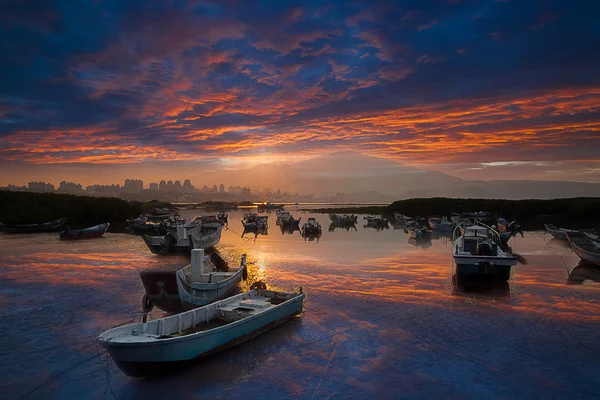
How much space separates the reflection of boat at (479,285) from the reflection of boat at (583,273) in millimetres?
4888

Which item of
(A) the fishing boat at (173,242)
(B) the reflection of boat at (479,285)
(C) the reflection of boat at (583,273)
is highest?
(A) the fishing boat at (173,242)

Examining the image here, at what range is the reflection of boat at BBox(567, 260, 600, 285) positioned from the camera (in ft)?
88.8

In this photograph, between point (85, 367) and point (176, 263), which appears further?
point (176, 263)

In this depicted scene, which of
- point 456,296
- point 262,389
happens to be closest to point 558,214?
point 456,296

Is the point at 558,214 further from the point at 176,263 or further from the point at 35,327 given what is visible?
the point at 35,327

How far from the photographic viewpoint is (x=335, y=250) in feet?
141

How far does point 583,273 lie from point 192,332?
2875cm

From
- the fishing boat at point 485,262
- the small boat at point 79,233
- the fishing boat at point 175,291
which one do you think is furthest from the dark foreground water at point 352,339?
the small boat at point 79,233

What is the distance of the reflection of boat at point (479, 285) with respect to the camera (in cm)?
2399

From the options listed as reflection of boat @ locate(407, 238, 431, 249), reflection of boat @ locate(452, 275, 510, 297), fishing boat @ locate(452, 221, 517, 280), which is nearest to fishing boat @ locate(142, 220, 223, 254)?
reflection of boat @ locate(452, 275, 510, 297)

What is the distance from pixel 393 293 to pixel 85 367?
52.0ft

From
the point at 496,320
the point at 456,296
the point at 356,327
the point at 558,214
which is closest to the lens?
the point at 356,327

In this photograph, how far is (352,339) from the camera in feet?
52.0

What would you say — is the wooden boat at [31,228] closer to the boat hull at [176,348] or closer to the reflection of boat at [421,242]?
the reflection of boat at [421,242]
